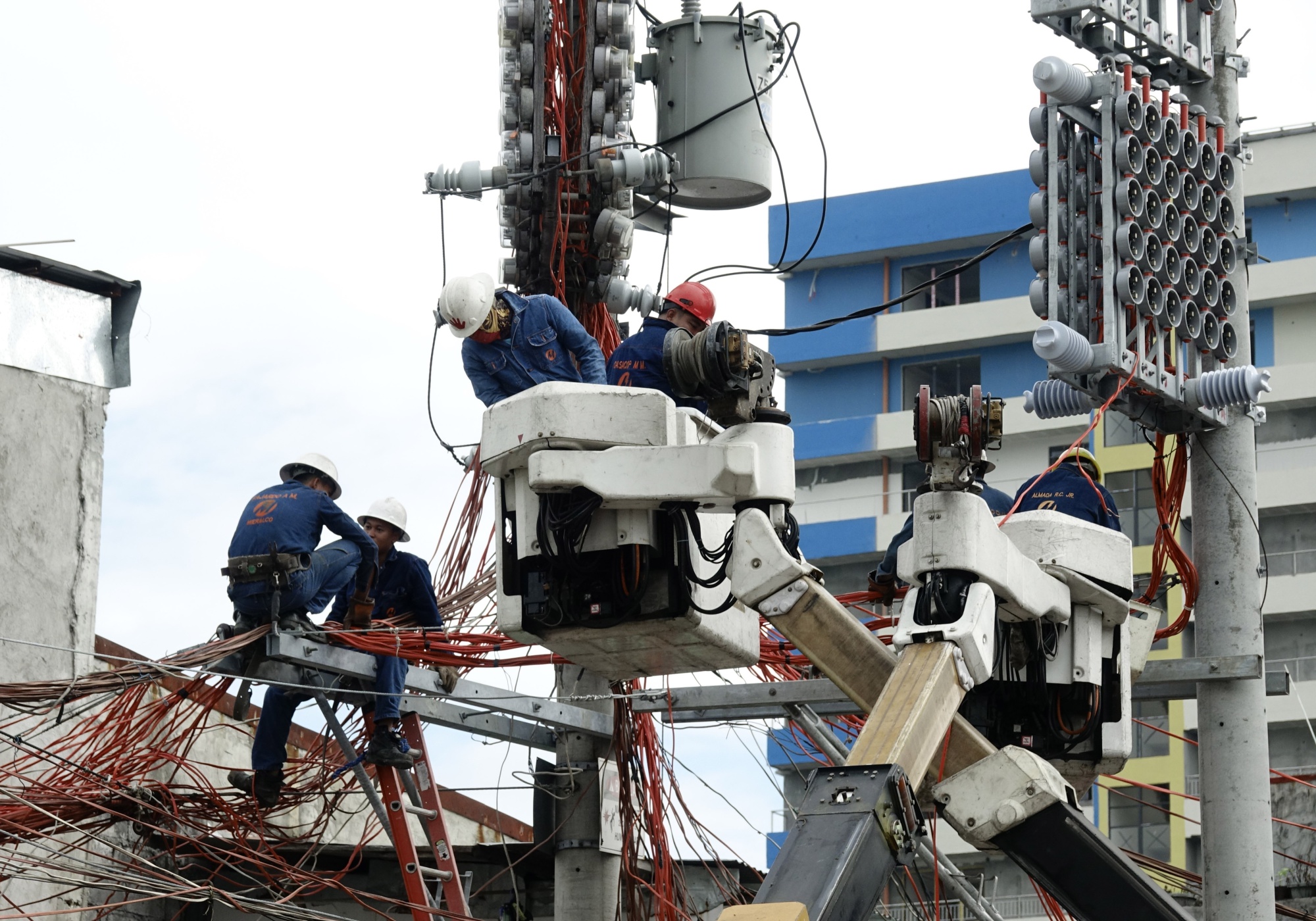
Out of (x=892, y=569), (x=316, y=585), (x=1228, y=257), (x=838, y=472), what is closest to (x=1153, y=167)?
(x=1228, y=257)

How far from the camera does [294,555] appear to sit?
9922 millimetres

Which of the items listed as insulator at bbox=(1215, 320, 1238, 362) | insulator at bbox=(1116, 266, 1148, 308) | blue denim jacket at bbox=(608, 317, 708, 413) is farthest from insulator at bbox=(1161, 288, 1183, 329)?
blue denim jacket at bbox=(608, 317, 708, 413)

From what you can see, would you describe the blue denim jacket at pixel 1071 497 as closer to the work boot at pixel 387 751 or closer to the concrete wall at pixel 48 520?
the work boot at pixel 387 751

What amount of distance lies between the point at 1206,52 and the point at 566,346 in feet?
12.2

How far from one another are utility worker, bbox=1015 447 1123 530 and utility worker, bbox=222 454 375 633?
3304mm

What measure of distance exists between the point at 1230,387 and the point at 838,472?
37835 millimetres

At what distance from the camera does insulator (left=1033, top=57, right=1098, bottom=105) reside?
9.80 m

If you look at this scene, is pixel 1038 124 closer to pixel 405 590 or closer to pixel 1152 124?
pixel 1152 124

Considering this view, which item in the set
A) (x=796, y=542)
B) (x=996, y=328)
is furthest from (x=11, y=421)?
(x=996, y=328)

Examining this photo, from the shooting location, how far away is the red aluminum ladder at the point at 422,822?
10.2m

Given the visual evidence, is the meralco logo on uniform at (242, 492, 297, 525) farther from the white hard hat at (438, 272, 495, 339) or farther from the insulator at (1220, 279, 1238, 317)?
the insulator at (1220, 279, 1238, 317)

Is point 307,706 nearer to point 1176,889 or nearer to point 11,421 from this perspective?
point 11,421

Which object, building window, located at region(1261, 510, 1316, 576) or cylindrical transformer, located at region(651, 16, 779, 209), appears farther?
building window, located at region(1261, 510, 1316, 576)

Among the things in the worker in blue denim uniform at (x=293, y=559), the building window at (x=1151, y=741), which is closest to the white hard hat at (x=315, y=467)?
the worker in blue denim uniform at (x=293, y=559)
